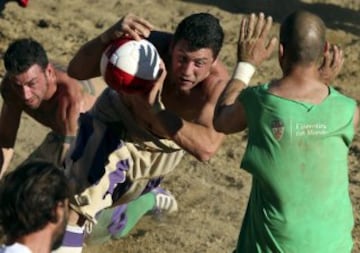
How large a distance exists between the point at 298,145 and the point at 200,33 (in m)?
1.54

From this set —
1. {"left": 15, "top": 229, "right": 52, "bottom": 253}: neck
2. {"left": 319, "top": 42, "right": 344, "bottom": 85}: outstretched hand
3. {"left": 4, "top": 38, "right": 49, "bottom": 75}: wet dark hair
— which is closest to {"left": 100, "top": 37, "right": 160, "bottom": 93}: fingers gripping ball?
{"left": 4, "top": 38, "right": 49, "bottom": 75}: wet dark hair

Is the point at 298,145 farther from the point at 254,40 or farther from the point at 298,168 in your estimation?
the point at 254,40

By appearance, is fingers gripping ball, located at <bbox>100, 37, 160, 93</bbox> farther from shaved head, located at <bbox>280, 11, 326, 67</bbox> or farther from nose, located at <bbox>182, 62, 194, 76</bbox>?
shaved head, located at <bbox>280, 11, 326, 67</bbox>

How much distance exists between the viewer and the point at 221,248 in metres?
7.51

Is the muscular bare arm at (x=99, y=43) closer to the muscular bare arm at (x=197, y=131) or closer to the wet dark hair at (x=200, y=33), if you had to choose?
the wet dark hair at (x=200, y=33)

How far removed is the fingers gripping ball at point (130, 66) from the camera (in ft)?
19.8

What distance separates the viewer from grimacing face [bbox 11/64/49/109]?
6730 millimetres

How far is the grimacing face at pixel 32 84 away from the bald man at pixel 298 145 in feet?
6.37

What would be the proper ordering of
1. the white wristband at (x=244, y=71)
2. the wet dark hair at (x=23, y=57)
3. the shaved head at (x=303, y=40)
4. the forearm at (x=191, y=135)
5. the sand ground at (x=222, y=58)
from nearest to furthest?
the shaved head at (x=303, y=40), the white wristband at (x=244, y=71), the forearm at (x=191, y=135), the wet dark hair at (x=23, y=57), the sand ground at (x=222, y=58)

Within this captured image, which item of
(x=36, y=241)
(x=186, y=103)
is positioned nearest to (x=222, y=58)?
(x=186, y=103)

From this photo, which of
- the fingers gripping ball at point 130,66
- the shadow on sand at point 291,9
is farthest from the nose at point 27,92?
the shadow on sand at point 291,9

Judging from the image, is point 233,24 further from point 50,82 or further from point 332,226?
point 332,226

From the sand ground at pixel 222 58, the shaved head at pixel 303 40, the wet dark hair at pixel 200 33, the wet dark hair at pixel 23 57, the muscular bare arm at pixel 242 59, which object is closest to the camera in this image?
the shaved head at pixel 303 40

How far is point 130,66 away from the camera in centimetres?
605
